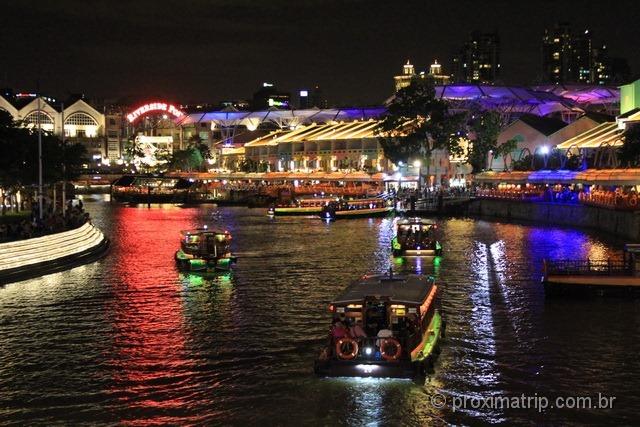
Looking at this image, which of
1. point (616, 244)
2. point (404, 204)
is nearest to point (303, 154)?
point (404, 204)

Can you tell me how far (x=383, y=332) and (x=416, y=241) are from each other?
80.5 ft

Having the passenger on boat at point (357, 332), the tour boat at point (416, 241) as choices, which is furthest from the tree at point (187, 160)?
the passenger on boat at point (357, 332)

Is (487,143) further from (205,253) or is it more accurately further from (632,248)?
(632,248)

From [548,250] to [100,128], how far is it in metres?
145

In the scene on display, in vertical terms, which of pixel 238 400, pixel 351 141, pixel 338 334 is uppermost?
pixel 351 141

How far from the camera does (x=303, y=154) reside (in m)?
135

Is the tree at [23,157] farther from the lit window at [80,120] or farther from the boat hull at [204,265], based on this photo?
the lit window at [80,120]

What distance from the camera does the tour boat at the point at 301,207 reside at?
8069 cm

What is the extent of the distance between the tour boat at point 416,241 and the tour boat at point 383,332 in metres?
20.3

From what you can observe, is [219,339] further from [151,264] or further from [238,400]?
[151,264]

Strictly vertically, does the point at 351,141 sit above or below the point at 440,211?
above

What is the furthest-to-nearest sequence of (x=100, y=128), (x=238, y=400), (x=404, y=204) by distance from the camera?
(x=100, y=128) → (x=404, y=204) → (x=238, y=400)

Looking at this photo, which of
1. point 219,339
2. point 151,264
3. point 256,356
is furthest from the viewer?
point 151,264

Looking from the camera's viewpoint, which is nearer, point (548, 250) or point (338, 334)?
point (338, 334)
